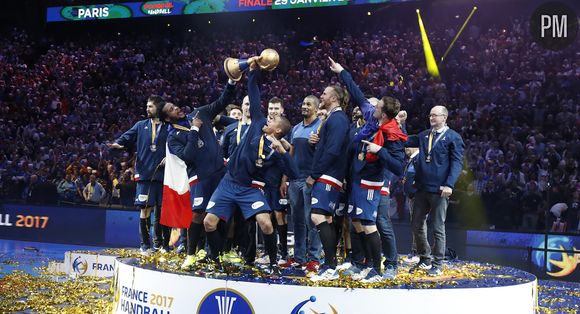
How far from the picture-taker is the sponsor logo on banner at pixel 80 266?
443 inches

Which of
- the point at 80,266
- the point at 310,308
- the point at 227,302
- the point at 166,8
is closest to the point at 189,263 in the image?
the point at 227,302

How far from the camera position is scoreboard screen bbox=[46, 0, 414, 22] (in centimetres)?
2277

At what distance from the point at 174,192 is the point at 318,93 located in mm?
12735

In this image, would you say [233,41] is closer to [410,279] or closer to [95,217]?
[95,217]

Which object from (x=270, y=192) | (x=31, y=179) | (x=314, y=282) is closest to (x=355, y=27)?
(x=31, y=179)

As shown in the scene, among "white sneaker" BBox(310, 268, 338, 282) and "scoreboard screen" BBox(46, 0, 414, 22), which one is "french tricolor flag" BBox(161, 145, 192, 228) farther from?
"scoreboard screen" BBox(46, 0, 414, 22)

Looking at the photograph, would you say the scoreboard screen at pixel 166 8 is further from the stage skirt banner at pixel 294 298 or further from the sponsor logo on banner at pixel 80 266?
the stage skirt banner at pixel 294 298

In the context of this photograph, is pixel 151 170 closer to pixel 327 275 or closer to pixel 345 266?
pixel 345 266

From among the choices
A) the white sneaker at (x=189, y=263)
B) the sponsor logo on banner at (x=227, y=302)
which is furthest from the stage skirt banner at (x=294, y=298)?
the white sneaker at (x=189, y=263)

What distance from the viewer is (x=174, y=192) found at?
898 cm

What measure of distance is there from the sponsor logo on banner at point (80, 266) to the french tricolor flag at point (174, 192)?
2.85 meters

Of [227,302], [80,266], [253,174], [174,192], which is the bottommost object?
[80,266]

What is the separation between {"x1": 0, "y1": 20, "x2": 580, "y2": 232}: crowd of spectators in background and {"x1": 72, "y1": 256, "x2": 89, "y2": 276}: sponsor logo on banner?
16.9 ft

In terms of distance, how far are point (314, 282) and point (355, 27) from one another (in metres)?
18.5
